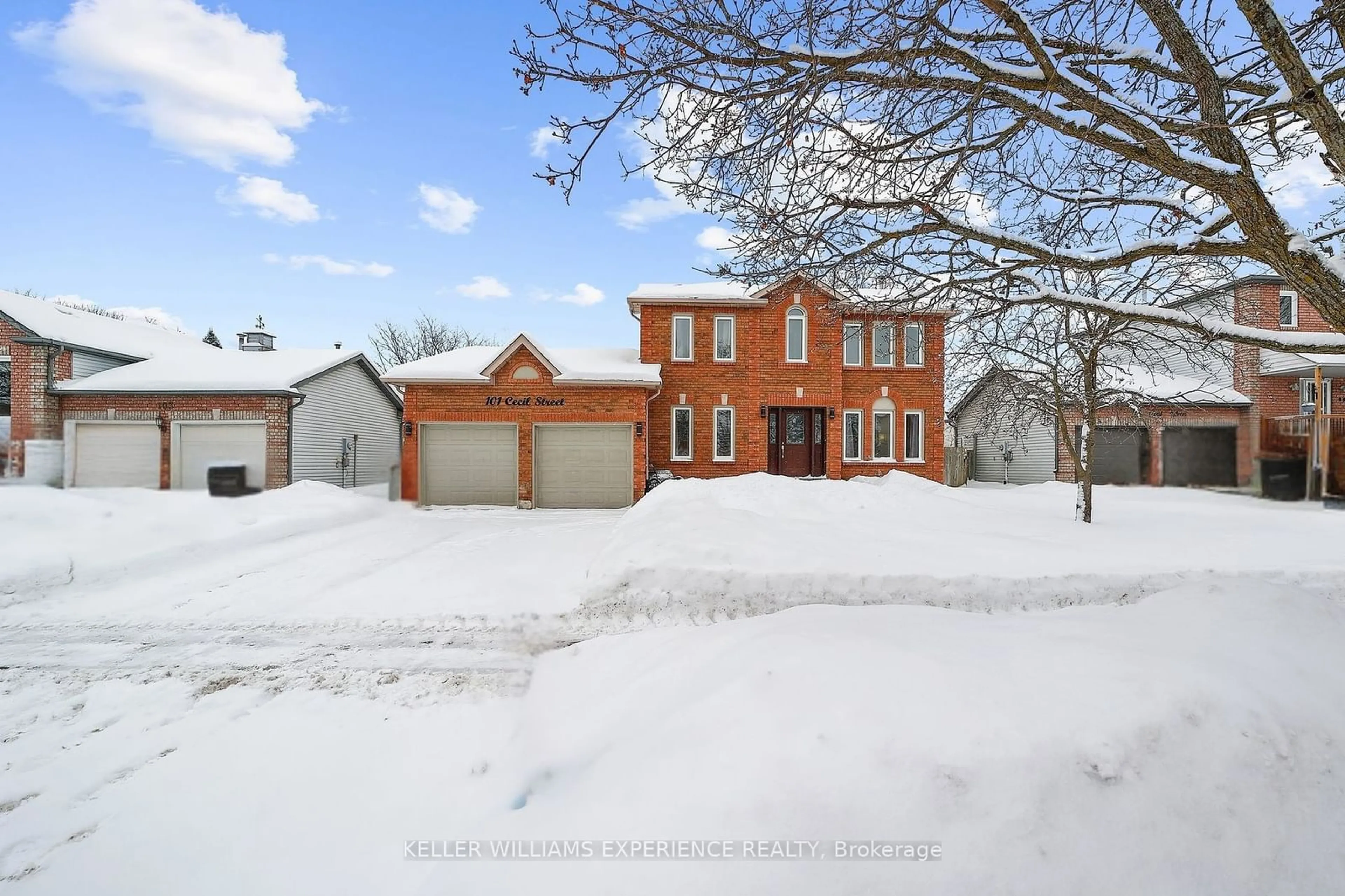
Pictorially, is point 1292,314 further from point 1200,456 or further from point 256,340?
point 256,340

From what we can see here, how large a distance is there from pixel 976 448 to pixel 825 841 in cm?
2249

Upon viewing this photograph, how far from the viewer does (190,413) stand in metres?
5.38

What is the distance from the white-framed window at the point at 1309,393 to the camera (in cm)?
1252

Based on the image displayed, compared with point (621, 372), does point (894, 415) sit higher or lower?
lower

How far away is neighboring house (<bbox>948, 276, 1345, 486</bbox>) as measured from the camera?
25.8ft

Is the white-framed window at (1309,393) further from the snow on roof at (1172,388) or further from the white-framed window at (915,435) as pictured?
the white-framed window at (915,435)

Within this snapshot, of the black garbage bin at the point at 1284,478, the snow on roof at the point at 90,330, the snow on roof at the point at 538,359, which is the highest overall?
the snow on roof at the point at 538,359

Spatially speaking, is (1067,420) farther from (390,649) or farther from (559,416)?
(390,649)

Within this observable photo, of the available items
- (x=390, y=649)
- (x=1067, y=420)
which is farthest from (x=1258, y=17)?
(x=1067, y=420)

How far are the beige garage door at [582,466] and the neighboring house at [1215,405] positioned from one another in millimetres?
8287

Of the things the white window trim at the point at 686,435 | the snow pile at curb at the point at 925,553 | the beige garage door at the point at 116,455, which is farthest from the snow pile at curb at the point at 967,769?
the white window trim at the point at 686,435

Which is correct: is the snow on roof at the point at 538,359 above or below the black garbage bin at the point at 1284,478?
above

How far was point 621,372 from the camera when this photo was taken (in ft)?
46.4

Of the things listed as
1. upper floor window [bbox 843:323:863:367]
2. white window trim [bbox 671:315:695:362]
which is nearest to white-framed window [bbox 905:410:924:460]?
upper floor window [bbox 843:323:863:367]
